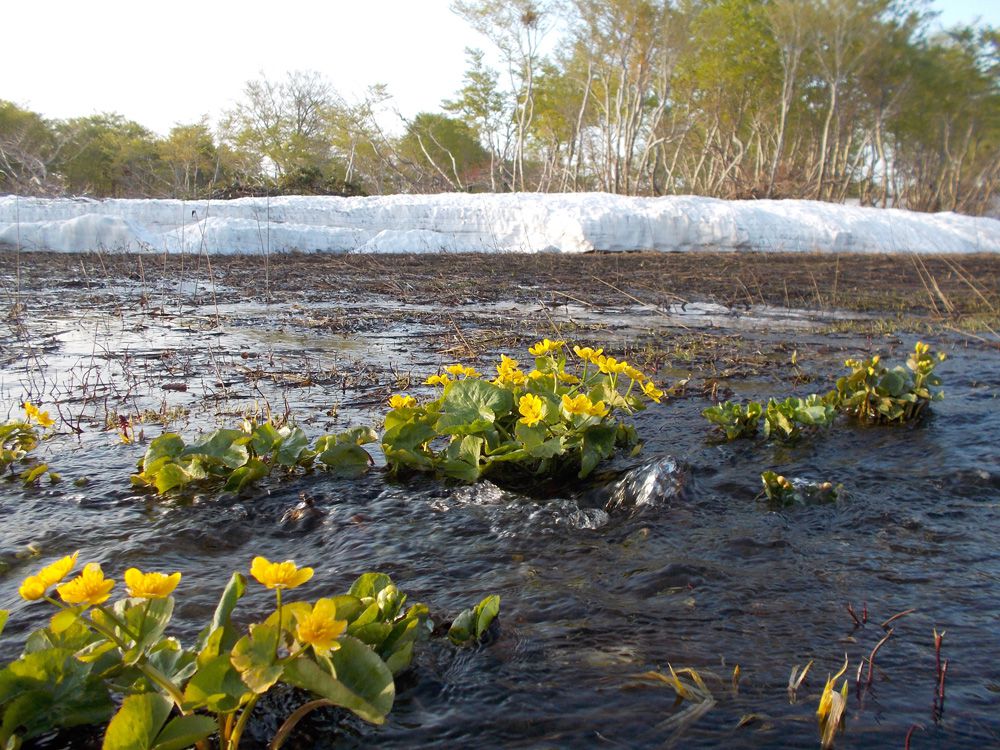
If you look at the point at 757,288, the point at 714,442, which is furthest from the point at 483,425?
the point at 757,288

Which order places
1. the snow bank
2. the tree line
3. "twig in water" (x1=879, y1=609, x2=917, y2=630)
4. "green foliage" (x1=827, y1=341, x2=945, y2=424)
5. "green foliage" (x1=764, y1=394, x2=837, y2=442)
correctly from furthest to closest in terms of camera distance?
the tree line < the snow bank < "green foliage" (x1=827, y1=341, x2=945, y2=424) < "green foliage" (x1=764, y1=394, x2=837, y2=442) < "twig in water" (x1=879, y1=609, x2=917, y2=630)

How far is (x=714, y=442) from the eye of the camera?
316cm

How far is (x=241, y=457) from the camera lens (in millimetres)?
2506

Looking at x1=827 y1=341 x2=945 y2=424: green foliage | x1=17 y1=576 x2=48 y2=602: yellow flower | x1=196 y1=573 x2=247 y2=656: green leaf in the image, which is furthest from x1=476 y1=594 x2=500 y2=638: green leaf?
x1=827 y1=341 x2=945 y2=424: green foliage

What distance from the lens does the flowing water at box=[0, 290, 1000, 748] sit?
4.53ft

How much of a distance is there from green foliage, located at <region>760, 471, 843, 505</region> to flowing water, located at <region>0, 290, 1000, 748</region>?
44 millimetres

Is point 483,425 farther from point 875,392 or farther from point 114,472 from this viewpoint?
point 875,392

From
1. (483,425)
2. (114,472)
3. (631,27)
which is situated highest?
(631,27)

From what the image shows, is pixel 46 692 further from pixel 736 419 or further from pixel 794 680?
pixel 736 419

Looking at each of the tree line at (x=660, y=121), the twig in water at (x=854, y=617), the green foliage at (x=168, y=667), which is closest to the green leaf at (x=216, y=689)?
the green foliage at (x=168, y=667)

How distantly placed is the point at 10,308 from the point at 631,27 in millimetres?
26386

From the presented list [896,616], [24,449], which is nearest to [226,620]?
[896,616]

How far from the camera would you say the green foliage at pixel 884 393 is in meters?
3.46

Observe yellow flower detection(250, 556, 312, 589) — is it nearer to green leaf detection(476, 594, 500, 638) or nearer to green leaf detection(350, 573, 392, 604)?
green leaf detection(350, 573, 392, 604)
